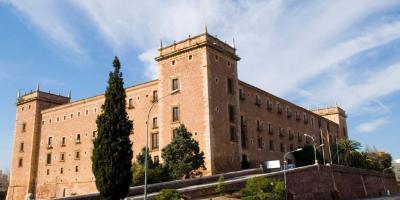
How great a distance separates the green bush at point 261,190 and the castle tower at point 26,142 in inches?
1585

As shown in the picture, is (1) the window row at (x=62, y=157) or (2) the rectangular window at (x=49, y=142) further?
(2) the rectangular window at (x=49, y=142)

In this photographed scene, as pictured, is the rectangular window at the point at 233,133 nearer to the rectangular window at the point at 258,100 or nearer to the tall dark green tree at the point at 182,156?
the tall dark green tree at the point at 182,156

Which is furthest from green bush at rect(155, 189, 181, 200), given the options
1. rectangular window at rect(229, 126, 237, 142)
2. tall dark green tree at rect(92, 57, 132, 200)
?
rectangular window at rect(229, 126, 237, 142)

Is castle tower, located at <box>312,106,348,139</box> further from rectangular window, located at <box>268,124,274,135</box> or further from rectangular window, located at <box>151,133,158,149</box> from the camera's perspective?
rectangular window, located at <box>151,133,158,149</box>

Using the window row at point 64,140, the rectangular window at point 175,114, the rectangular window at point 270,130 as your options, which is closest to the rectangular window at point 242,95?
the rectangular window at point 270,130

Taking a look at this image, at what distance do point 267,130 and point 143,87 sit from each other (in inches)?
672

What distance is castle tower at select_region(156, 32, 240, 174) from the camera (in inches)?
1704

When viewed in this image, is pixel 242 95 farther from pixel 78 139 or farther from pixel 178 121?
pixel 78 139

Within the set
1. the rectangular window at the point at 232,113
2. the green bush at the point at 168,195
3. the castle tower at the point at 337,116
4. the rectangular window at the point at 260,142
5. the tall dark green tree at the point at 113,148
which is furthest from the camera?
the castle tower at the point at 337,116

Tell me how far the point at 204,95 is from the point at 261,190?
14115 mm

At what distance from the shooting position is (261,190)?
106 ft

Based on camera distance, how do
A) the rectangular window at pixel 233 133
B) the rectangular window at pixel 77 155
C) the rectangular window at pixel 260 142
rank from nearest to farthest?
the rectangular window at pixel 233 133
the rectangular window at pixel 260 142
the rectangular window at pixel 77 155

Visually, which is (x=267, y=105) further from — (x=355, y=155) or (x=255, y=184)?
(x=255, y=184)

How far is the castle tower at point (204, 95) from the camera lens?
43281 mm
